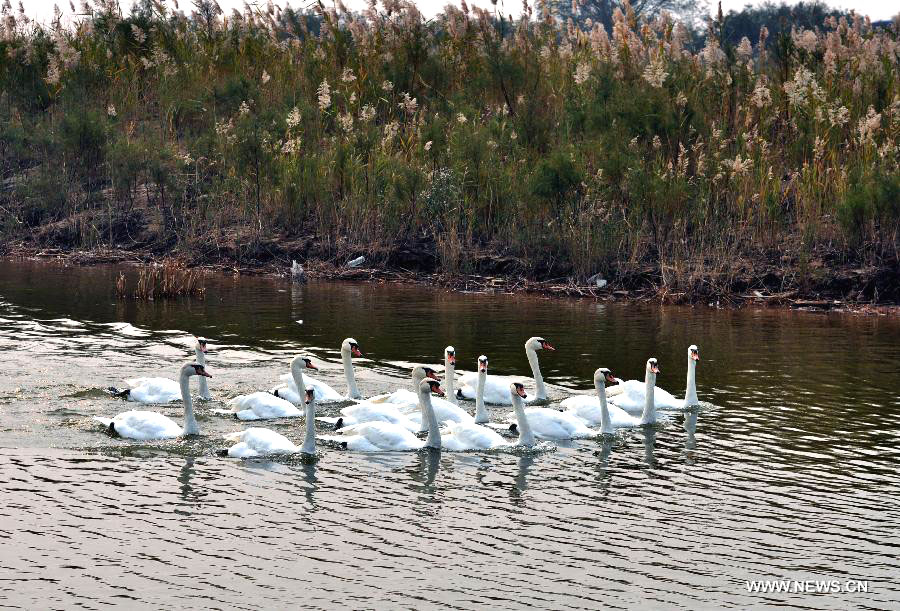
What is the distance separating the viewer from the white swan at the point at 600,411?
13031 mm

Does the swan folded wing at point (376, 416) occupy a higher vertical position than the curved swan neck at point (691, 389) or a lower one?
lower

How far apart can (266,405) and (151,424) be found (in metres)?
1.35

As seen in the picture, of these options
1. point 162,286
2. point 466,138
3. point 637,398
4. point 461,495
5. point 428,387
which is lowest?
point 461,495

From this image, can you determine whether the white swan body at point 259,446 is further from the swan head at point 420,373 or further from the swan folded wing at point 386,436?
the swan head at point 420,373

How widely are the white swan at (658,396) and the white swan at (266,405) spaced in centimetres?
343

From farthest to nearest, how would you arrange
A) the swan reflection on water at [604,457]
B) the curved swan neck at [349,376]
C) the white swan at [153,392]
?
1. the curved swan neck at [349,376]
2. the white swan at [153,392]
3. the swan reflection on water at [604,457]

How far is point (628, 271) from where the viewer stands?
2247cm

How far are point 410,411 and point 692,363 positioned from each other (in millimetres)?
3060

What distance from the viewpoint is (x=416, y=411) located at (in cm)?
1366

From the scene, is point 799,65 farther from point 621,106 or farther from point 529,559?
point 529,559

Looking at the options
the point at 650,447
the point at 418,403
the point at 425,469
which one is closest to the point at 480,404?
the point at 418,403

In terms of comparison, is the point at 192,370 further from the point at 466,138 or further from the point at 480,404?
the point at 466,138

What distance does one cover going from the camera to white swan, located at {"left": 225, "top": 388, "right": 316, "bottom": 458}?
464 inches

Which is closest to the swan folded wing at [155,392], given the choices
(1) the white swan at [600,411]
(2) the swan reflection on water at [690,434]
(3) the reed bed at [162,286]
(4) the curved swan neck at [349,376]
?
(4) the curved swan neck at [349,376]
